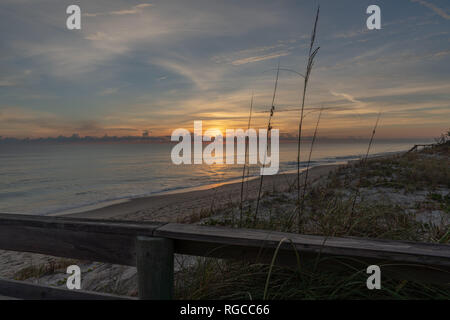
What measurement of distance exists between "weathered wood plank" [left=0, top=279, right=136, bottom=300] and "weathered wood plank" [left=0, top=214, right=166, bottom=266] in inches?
9.1

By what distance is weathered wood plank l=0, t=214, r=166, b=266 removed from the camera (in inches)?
58.5

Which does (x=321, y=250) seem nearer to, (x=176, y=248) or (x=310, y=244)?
(x=310, y=244)

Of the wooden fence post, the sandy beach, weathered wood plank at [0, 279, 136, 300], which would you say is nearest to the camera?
the wooden fence post

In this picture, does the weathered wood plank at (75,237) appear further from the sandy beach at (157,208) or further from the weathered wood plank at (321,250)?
the sandy beach at (157,208)

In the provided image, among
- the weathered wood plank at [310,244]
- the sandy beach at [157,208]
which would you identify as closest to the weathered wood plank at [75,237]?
the weathered wood plank at [310,244]

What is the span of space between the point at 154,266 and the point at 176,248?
138mm

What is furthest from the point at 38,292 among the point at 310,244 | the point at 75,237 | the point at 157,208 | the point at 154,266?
the point at 157,208

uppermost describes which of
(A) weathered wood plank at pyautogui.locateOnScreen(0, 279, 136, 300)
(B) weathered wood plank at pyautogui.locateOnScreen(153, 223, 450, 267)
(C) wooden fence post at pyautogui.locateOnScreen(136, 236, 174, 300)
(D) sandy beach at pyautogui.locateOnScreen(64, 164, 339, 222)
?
(B) weathered wood plank at pyautogui.locateOnScreen(153, 223, 450, 267)

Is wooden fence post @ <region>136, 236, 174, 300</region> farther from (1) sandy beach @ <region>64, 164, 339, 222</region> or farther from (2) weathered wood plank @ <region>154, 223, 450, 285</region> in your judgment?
(1) sandy beach @ <region>64, 164, 339, 222</region>

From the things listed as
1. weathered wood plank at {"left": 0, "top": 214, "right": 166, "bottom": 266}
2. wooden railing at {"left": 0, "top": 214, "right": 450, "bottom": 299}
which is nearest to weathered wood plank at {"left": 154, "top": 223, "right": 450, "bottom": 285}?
wooden railing at {"left": 0, "top": 214, "right": 450, "bottom": 299}

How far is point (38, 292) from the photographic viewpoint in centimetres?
174

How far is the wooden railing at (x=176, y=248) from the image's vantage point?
4.09 ft

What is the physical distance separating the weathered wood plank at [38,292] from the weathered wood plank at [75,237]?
231mm
